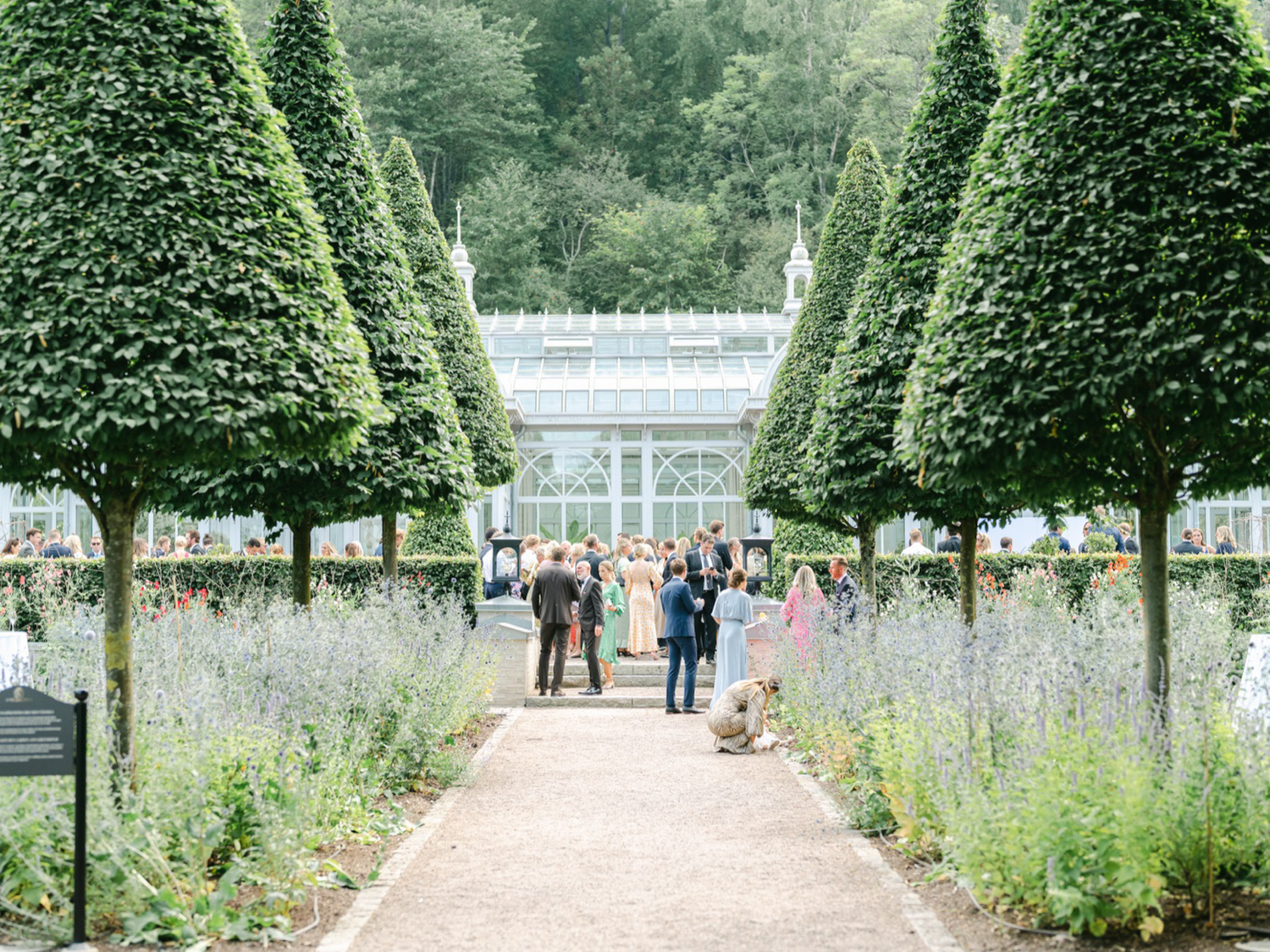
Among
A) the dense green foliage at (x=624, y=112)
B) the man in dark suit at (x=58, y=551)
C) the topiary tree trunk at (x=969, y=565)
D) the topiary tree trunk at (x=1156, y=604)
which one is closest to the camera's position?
the topiary tree trunk at (x=1156, y=604)

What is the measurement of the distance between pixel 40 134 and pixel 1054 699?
16.6ft

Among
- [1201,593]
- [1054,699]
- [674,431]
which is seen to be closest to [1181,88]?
[1054,699]

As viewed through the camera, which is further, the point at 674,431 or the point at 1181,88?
the point at 674,431

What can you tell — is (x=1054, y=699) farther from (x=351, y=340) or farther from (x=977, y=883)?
(x=351, y=340)

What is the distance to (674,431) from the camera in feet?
82.0

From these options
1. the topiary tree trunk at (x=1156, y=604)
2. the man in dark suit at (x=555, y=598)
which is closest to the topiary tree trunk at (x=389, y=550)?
the man in dark suit at (x=555, y=598)

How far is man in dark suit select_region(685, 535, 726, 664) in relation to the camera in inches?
575

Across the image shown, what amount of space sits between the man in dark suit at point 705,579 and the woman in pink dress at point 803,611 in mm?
1678

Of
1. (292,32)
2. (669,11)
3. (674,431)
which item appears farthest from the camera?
(669,11)

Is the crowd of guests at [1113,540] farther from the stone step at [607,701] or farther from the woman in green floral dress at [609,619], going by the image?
the stone step at [607,701]

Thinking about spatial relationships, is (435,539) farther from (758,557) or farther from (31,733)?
(31,733)

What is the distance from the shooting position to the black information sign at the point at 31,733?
4672mm

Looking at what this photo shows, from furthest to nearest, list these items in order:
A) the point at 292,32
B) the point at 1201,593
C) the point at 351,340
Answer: the point at 1201,593, the point at 292,32, the point at 351,340

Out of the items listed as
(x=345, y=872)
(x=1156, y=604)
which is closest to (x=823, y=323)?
(x=1156, y=604)
